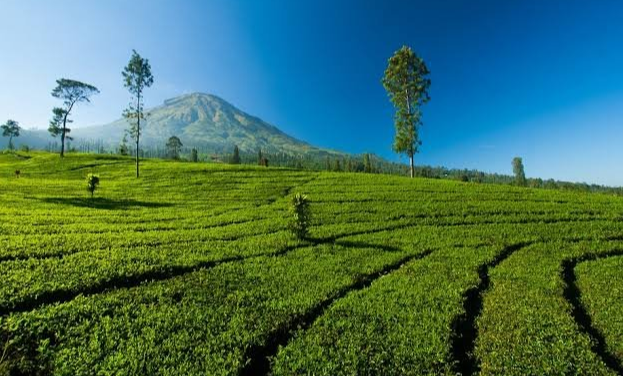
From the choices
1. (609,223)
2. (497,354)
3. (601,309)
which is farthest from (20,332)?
(609,223)

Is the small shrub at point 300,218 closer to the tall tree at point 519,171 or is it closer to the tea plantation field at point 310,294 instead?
the tea plantation field at point 310,294

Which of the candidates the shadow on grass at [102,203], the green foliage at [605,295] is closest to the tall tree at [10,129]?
the shadow on grass at [102,203]

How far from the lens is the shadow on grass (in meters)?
28.1

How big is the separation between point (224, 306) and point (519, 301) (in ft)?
31.9

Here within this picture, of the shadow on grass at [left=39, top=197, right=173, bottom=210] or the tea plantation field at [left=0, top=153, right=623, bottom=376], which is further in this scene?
the shadow on grass at [left=39, top=197, right=173, bottom=210]

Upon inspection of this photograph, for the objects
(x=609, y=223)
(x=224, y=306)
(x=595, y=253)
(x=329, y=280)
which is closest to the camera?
(x=224, y=306)

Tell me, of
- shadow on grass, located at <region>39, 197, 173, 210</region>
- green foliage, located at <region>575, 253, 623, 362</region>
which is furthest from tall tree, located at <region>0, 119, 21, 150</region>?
Answer: green foliage, located at <region>575, 253, 623, 362</region>

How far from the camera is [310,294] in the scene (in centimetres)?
1134

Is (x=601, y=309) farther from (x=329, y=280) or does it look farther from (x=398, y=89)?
(x=398, y=89)

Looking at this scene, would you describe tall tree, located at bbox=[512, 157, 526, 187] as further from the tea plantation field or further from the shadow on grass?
the shadow on grass

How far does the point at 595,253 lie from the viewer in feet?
56.4

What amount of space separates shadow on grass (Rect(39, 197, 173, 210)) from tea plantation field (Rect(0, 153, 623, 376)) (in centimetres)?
279

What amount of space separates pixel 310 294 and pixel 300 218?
8382 millimetres

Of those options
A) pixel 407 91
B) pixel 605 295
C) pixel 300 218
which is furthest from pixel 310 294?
pixel 407 91
